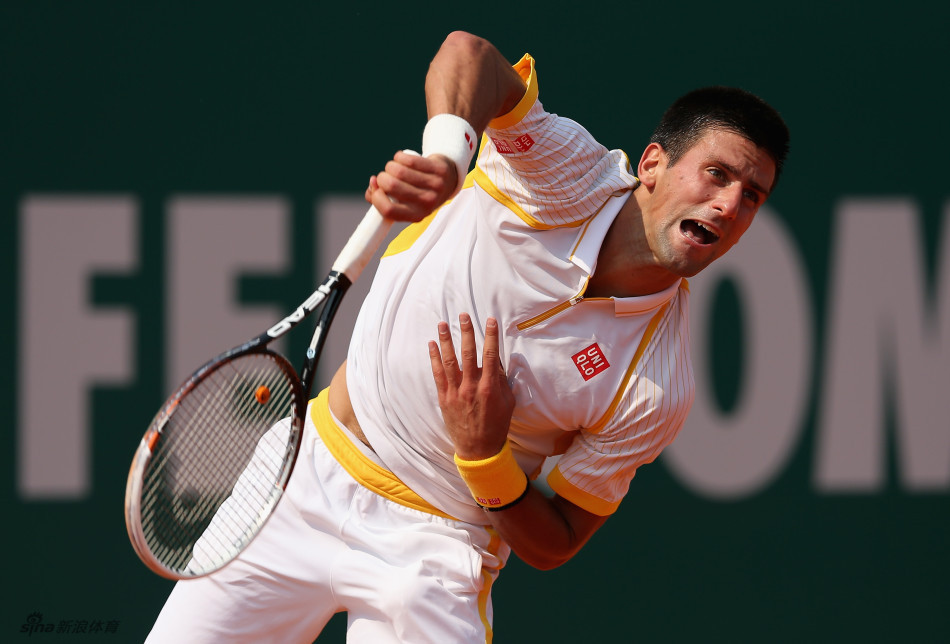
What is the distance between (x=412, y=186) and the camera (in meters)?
1.67

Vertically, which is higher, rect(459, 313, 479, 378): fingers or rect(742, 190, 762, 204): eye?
rect(742, 190, 762, 204): eye

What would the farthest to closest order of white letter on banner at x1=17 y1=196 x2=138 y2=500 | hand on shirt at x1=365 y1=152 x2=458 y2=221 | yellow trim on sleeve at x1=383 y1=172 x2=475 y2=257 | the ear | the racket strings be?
white letter on banner at x1=17 y1=196 x2=138 y2=500 → yellow trim on sleeve at x1=383 y1=172 x2=475 y2=257 → the ear → the racket strings → hand on shirt at x1=365 y1=152 x2=458 y2=221

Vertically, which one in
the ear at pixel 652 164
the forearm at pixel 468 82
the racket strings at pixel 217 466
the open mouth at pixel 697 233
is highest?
the forearm at pixel 468 82

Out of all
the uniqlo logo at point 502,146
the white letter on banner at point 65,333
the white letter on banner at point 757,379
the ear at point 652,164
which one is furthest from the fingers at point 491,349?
the white letter on banner at point 65,333

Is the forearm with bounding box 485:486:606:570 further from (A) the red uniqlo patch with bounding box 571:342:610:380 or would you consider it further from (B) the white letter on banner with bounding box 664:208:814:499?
(B) the white letter on banner with bounding box 664:208:814:499

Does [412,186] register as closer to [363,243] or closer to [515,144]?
[363,243]

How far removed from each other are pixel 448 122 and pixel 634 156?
207cm

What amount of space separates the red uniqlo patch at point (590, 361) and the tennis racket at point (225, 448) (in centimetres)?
56

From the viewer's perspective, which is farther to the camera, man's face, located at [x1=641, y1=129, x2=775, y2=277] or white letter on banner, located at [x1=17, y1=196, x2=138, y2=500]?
white letter on banner, located at [x1=17, y1=196, x2=138, y2=500]

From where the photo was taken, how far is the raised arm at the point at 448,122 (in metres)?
1.67

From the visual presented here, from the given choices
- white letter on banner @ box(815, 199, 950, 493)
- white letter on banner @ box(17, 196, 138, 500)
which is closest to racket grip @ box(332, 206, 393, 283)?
white letter on banner @ box(17, 196, 138, 500)

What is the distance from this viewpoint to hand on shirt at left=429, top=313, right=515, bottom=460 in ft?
7.08

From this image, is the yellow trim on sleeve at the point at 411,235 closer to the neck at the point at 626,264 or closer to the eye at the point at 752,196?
the neck at the point at 626,264

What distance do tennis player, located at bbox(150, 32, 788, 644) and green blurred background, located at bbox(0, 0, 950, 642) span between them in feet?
4.42
